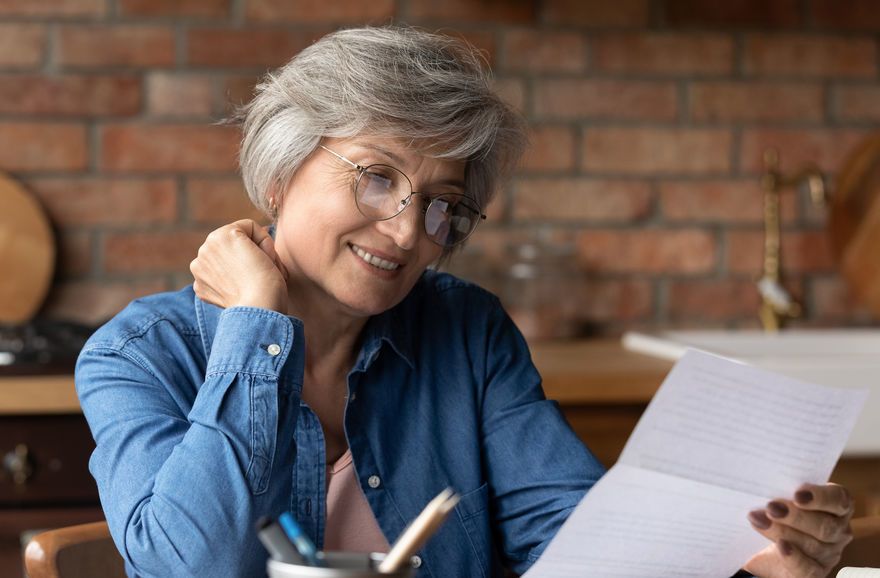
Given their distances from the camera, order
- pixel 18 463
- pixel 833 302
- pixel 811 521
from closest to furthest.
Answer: pixel 811 521
pixel 18 463
pixel 833 302

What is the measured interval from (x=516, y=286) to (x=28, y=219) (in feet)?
3.34

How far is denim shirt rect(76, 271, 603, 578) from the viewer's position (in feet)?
3.43

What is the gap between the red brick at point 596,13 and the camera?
2.45m

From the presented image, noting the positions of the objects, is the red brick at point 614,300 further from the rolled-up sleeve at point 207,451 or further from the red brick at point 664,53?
the rolled-up sleeve at point 207,451

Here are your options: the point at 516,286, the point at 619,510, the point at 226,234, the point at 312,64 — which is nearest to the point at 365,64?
the point at 312,64

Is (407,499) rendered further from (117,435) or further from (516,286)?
(516,286)

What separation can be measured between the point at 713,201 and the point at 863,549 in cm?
134

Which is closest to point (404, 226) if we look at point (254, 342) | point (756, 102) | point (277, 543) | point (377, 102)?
point (377, 102)

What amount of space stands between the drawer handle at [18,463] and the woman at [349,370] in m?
0.68

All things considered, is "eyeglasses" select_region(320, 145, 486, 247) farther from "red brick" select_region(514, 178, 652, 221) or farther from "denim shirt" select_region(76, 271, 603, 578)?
"red brick" select_region(514, 178, 652, 221)

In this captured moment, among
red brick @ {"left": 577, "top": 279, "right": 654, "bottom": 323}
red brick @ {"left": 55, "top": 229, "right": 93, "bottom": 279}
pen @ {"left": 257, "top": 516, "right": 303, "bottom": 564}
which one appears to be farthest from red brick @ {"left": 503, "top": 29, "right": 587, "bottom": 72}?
pen @ {"left": 257, "top": 516, "right": 303, "bottom": 564}

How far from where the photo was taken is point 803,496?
1.04 metres

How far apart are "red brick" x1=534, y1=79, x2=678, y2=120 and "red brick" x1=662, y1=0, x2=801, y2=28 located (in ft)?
0.50

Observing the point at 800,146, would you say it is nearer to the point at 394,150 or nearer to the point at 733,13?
the point at 733,13
